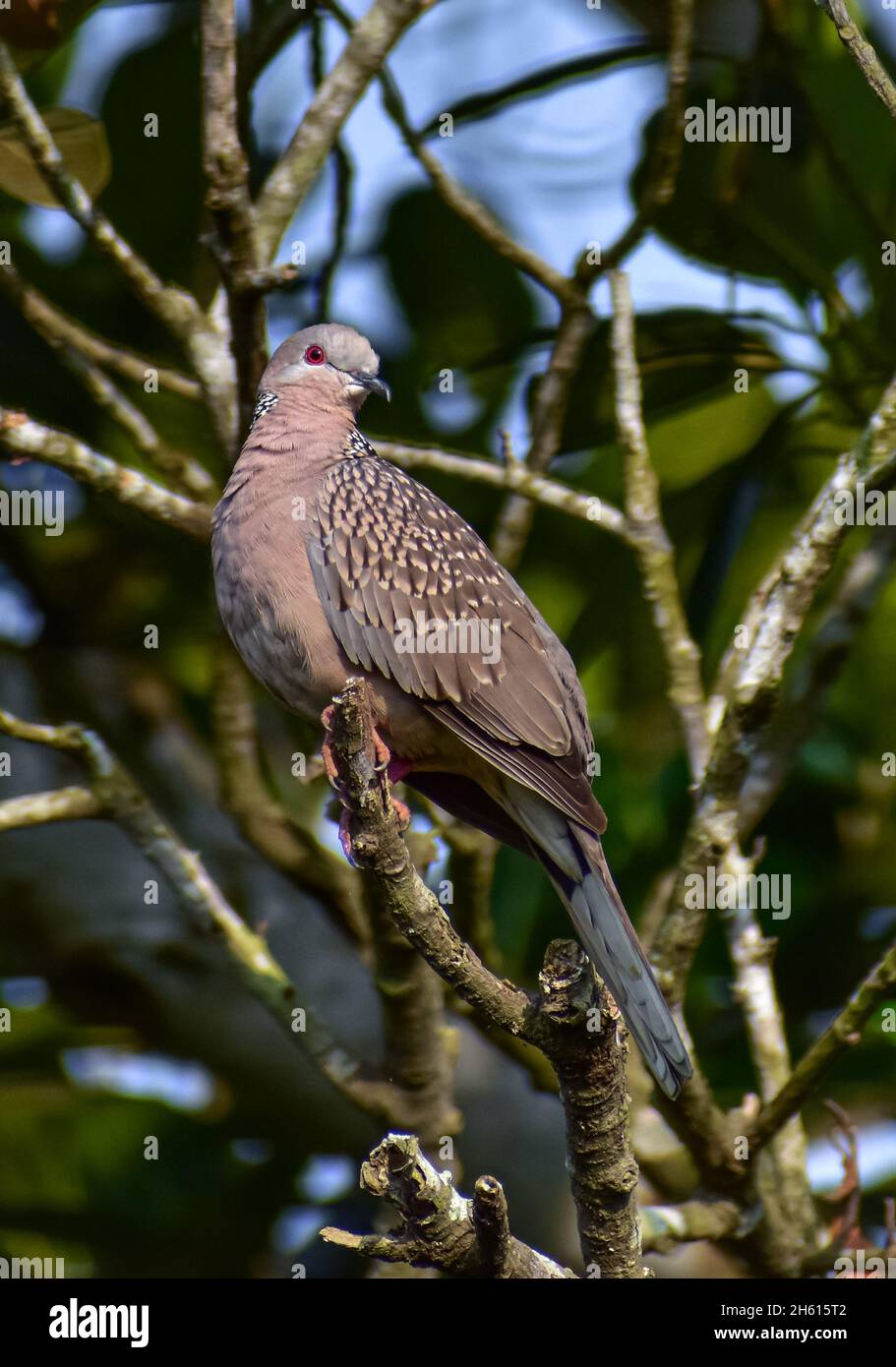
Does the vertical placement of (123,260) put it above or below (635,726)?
above

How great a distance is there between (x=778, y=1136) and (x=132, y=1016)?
2.49m

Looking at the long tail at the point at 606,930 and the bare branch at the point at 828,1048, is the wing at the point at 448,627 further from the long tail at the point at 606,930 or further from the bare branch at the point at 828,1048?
the bare branch at the point at 828,1048

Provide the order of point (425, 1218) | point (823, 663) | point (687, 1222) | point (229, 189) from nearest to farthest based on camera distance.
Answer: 1. point (425, 1218)
2. point (229, 189)
3. point (687, 1222)
4. point (823, 663)

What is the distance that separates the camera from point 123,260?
4.36 m

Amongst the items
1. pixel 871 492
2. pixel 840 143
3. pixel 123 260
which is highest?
pixel 840 143

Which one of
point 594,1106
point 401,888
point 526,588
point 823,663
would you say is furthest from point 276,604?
point 526,588

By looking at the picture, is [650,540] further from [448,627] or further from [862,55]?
[862,55]

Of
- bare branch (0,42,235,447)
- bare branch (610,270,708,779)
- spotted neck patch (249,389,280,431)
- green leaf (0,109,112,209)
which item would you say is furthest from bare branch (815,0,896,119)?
green leaf (0,109,112,209)

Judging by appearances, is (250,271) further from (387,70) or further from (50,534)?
(50,534)

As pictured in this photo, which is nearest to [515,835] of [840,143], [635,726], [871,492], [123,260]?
[871,492]

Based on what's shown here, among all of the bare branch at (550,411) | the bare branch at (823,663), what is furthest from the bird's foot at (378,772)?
the bare branch at (823,663)

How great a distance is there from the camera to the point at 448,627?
3920 millimetres

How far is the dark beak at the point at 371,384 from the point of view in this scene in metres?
4.47

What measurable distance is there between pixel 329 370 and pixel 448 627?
104 cm
